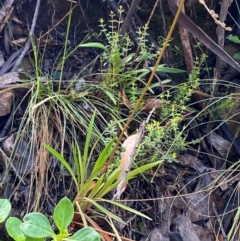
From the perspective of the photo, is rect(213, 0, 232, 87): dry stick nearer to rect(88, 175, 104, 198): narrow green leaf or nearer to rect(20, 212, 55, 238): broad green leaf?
rect(88, 175, 104, 198): narrow green leaf

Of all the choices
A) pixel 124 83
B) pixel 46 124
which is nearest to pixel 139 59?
pixel 124 83

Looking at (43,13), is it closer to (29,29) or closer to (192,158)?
(29,29)

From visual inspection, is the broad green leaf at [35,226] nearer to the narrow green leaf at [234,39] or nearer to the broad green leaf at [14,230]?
the broad green leaf at [14,230]

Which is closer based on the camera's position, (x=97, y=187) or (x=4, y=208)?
(x=4, y=208)

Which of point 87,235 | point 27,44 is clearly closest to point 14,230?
point 87,235

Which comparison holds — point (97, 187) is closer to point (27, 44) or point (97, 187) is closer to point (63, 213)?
point (63, 213)

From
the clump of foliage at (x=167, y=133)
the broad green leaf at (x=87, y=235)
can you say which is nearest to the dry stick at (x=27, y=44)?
the clump of foliage at (x=167, y=133)
